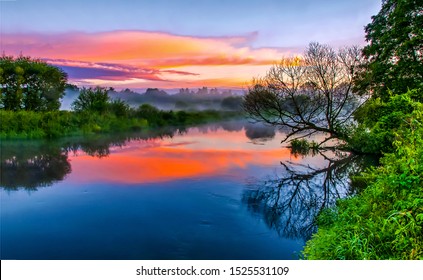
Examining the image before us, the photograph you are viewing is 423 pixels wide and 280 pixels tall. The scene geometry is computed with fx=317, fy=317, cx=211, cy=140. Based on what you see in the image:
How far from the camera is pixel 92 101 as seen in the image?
55.9 ft

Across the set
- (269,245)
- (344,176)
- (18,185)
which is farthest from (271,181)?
(18,185)

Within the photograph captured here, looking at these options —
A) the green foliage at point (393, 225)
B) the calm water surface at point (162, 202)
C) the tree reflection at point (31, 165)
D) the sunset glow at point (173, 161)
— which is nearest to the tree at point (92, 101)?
the tree reflection at point (31, 165)

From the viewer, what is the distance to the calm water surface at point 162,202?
3980 mm

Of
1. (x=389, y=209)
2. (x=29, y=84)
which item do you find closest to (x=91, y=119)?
(x=29, y=84)

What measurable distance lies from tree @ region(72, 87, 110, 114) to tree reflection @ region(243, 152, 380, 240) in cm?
1157

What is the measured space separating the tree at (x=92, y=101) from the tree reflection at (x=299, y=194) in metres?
11.6

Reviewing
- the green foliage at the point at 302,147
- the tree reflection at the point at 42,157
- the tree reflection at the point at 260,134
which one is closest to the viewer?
the tree reflection at the point at 42,157

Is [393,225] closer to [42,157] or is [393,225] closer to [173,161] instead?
[173,161]

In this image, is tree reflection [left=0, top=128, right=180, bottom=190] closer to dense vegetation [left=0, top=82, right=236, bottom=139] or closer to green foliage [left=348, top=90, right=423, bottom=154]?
dense vegetation [left=0, top=82, right=236, bottom=139]

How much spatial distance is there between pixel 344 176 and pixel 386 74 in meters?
3.10

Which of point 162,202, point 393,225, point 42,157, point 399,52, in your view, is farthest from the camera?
point 42,157

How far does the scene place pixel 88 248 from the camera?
394 cm

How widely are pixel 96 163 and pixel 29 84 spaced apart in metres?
9.33

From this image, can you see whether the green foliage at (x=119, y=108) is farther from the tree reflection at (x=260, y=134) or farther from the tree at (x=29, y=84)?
the tree reflection at (x=260, y=134)
